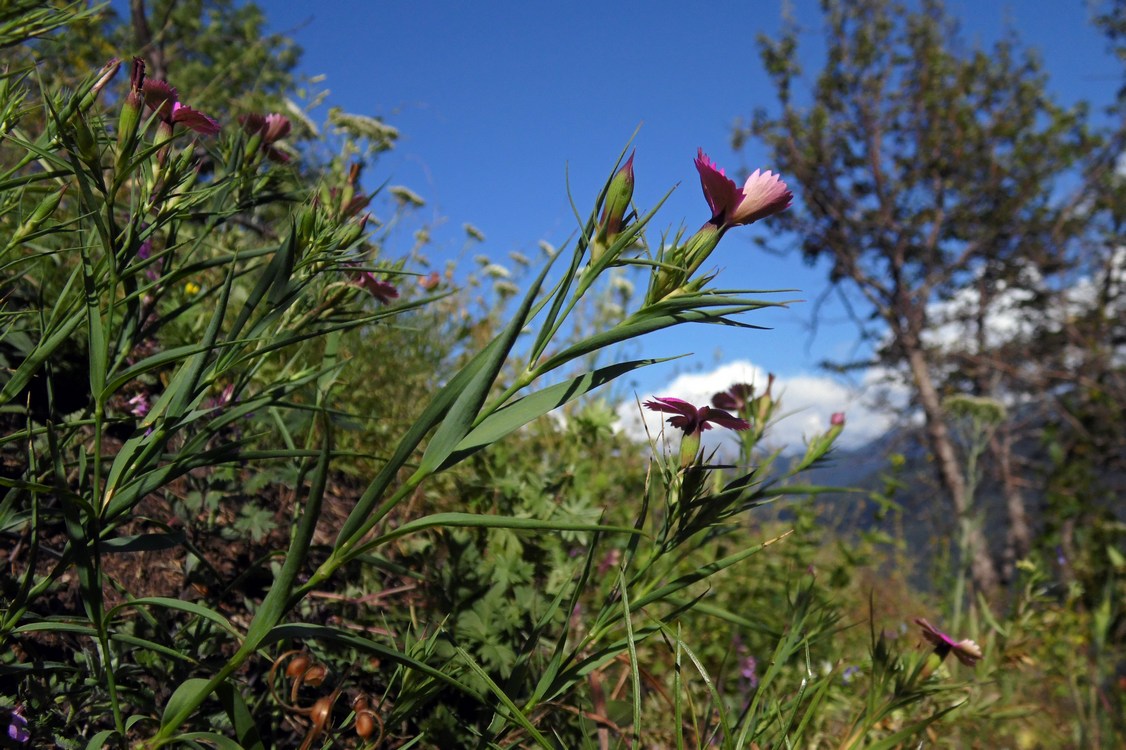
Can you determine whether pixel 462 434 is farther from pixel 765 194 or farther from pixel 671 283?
pixel 765 194

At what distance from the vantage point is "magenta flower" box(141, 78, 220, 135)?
2.40 ft

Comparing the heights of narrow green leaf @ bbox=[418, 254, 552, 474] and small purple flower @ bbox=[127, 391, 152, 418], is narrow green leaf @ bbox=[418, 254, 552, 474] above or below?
above

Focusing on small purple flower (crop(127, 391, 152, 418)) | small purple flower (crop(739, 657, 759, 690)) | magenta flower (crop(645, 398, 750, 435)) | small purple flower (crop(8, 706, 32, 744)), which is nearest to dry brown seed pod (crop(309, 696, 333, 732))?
small purple flower (crop(8, 706, 32, 744))

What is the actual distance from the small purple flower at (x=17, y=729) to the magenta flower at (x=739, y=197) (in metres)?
0.79

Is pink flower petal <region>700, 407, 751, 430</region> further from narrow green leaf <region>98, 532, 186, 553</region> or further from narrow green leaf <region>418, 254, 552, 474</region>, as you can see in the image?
narrow green leaf <region>98, 532, 186, 553</region>

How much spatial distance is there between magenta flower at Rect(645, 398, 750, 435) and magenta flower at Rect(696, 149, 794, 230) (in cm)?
21

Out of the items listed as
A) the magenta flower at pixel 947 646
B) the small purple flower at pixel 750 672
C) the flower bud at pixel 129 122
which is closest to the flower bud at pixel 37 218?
the flower bud at pixel 129 122

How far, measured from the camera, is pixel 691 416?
79 centimetres

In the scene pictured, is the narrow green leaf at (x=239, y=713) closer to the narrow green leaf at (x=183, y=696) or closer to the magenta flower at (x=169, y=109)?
the narrow green leaf at (x=183, y=696)

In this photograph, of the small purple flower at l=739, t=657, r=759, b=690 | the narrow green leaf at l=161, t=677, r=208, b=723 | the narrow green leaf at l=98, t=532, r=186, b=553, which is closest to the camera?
the narrow green leaf at l=161, t=677, r=208, b=723

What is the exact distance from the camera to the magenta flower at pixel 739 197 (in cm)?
63

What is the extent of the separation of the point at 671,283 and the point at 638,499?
1.70 m

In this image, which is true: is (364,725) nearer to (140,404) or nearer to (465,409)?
→ (465,409)

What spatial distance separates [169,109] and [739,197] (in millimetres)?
600
